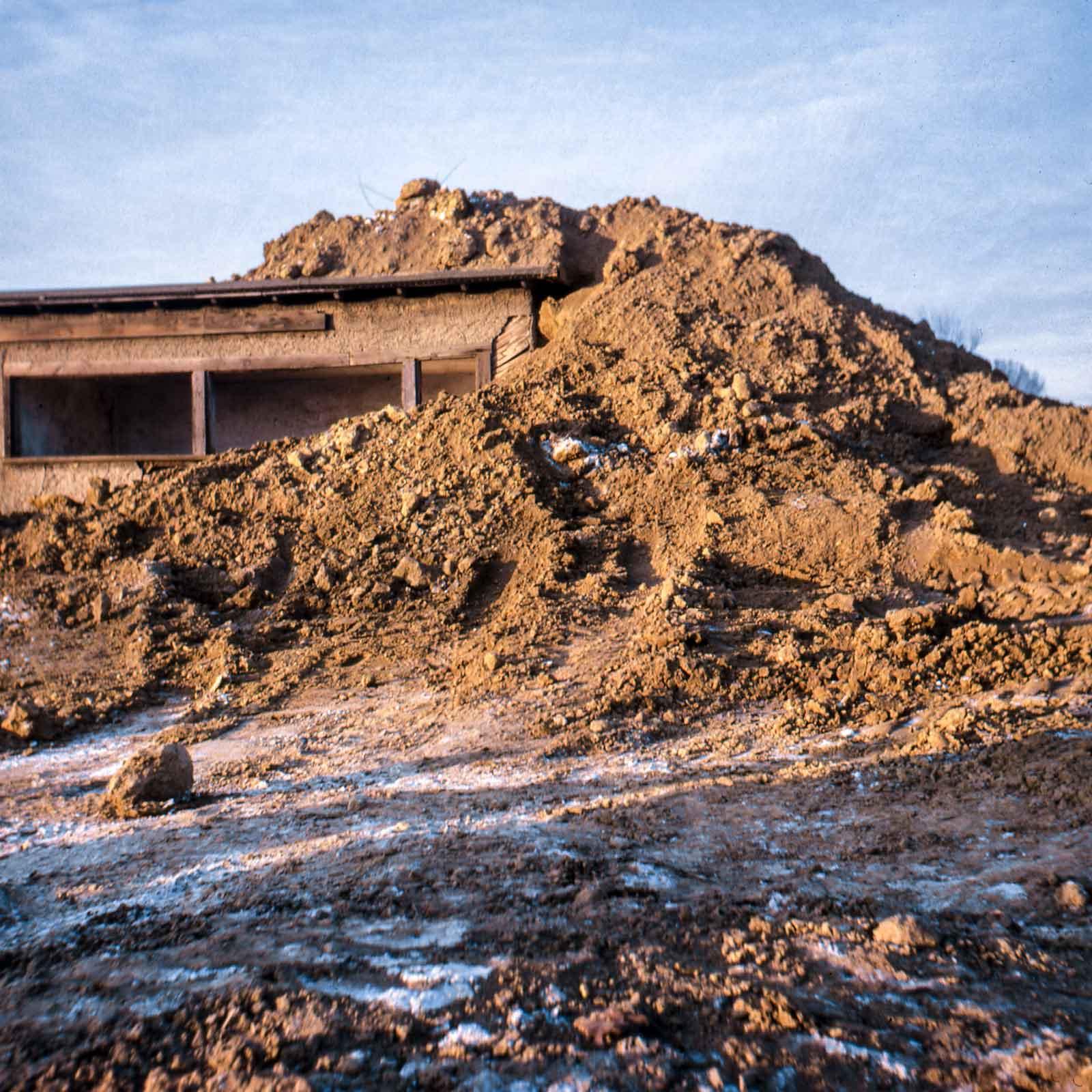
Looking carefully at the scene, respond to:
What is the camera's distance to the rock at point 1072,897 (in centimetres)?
243

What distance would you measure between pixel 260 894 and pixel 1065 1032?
2.04m

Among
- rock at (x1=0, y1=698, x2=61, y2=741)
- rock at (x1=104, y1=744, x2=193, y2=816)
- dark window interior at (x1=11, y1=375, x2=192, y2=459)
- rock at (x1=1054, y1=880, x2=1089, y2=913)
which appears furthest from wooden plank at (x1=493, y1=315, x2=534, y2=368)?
rock at (x1=1054, y1=880, x2=1089, y2=913)

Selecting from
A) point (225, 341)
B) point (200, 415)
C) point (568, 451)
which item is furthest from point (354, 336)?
point (568, 451)

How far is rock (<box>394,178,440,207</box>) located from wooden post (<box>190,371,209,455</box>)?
345cm

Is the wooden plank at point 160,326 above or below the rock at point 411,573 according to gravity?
above

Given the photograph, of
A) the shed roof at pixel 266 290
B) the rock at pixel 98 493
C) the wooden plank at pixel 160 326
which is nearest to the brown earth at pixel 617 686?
A: the rock at pixel 98 493

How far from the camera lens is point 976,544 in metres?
6.57

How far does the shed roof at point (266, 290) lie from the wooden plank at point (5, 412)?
0.79m

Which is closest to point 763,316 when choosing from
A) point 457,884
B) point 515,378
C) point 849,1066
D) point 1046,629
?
point 515,378

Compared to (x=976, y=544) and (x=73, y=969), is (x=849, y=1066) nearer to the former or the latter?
(x=73, y=969)

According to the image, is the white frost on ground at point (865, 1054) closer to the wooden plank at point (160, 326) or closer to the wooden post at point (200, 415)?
the wooden plank at point (160, 326)

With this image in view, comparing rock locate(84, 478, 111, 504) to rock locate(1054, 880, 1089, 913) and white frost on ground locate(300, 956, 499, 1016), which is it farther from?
rock locate(1054, 880, 1089, 913)

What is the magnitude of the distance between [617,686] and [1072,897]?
9.55 feet

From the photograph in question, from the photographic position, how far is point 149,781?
157 inches
